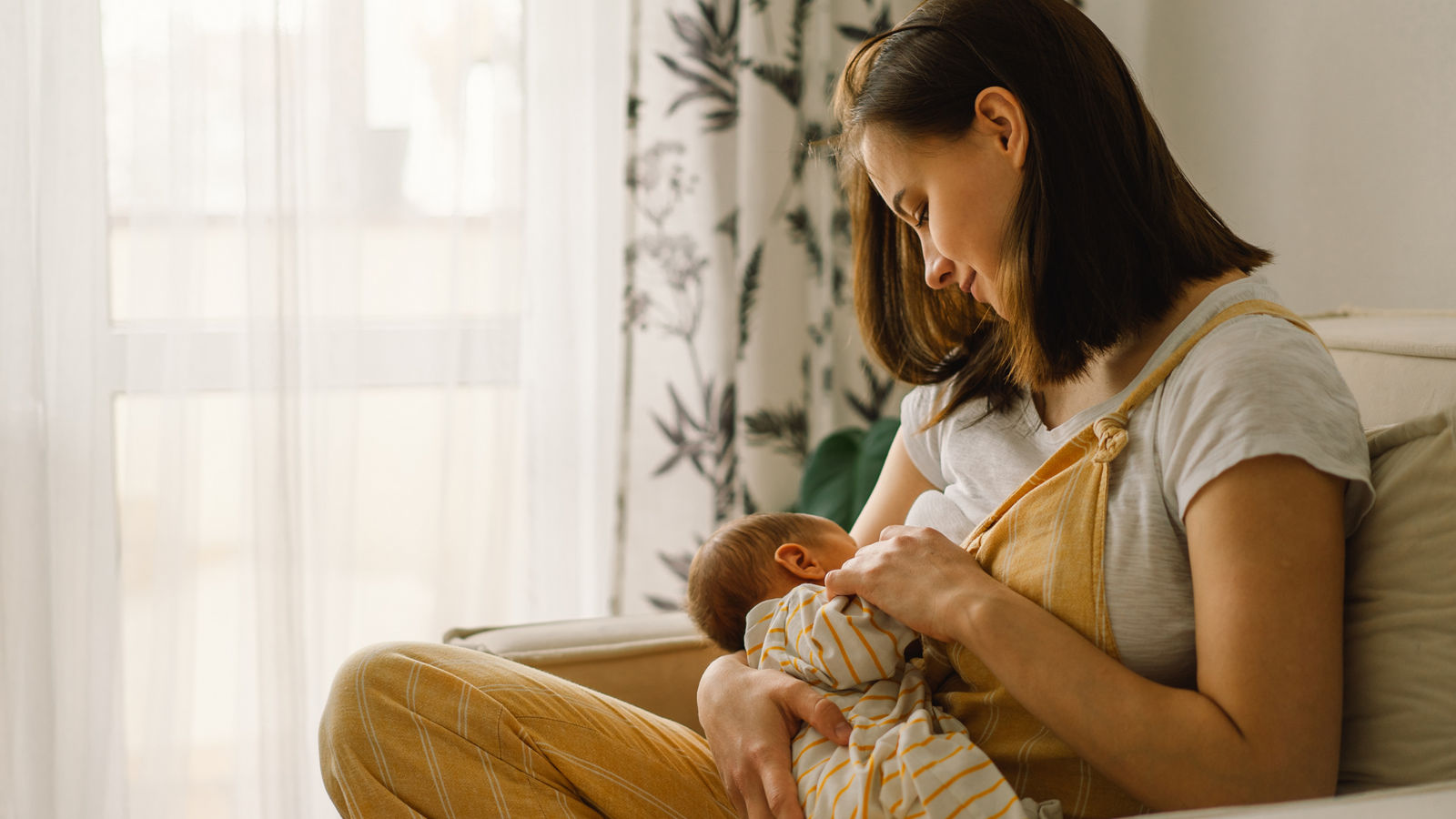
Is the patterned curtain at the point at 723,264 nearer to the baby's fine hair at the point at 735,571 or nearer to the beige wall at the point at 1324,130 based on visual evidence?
the beige wall at the point at 1324,130

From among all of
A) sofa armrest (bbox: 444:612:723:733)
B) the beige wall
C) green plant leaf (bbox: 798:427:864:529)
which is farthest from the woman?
green plant leaf (bbox: 798:427:864:529)

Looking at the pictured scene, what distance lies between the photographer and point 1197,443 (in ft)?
2.70

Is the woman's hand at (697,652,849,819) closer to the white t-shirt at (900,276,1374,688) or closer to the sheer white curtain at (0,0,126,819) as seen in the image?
the white t-shirt at (900,276,1374,688)

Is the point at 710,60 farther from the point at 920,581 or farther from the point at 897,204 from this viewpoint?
the point at 920,581

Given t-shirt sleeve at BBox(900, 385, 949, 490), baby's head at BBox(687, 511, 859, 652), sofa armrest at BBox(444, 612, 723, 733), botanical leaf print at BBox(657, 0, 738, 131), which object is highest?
botanical leaf print at BBox(657, 0, 738, 131)

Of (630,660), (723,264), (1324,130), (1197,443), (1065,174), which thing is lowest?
(630,660)

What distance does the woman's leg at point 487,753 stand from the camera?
99 cm

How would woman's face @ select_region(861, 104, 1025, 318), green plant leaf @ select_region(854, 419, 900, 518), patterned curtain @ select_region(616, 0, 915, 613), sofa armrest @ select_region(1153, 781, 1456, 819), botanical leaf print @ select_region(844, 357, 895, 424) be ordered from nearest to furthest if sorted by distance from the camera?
sofa armrest @ select_region(1153, 781, 1456, 819) → woman's face @ select_region(861, 104, 1025, 318) → green plant leaf @ select_region(854, 419, 900, 518) → patterned curtain @ select_region(616, 0, 915, 613) → botanical leaf print @ select_region(844, 357, 895, 424)

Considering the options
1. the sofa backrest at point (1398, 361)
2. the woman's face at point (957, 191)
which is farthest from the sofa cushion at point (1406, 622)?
the woman's face at point (957, 191)

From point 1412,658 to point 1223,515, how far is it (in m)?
0.18

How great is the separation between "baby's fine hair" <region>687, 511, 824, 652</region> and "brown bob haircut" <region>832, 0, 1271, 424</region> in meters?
0.35

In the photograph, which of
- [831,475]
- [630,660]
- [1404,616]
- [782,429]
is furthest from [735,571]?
[782,429]

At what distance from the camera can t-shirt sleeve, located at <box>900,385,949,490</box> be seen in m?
1.29

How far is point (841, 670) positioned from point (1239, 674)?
334 mm
